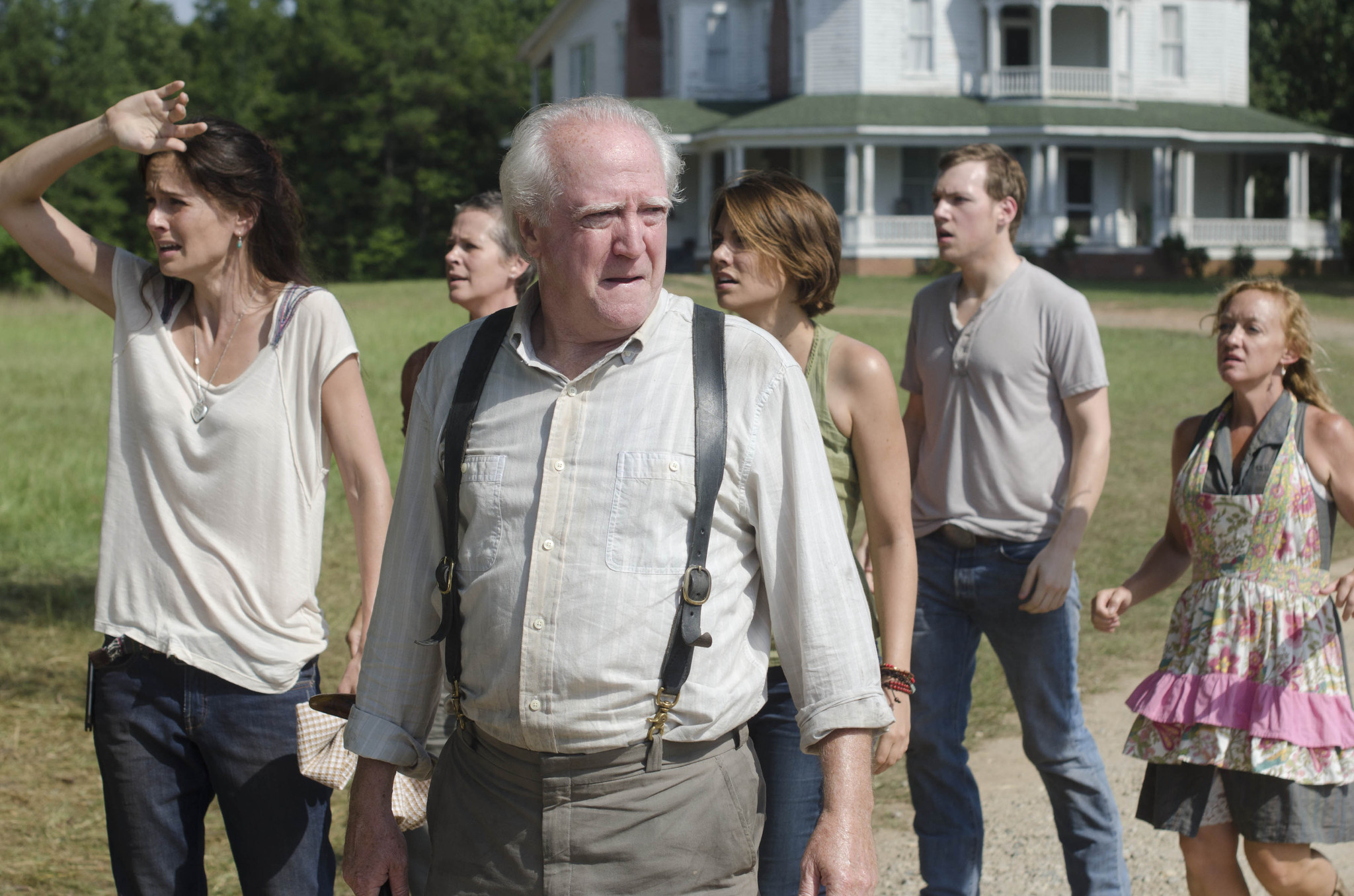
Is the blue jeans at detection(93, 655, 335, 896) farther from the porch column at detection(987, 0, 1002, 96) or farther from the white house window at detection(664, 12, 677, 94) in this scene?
the white house window at detection(664, 12, 677, 94)

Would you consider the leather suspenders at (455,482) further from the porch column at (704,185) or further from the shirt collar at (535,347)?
the porch column at (704,185)

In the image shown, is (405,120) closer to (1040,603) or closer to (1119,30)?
(1119,30)

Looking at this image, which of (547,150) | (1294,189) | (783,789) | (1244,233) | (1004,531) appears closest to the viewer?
(547,150)

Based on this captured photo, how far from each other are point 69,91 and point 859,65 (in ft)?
91.7

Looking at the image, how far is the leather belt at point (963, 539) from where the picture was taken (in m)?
4.21

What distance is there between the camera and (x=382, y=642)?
2.58 m

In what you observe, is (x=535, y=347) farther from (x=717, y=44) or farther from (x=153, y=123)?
(x=717, y=44)

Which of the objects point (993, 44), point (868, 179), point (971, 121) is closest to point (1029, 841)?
point (868, 179)

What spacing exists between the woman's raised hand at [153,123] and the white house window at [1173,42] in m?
39.1

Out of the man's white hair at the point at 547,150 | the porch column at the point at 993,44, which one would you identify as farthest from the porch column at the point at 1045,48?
the man's white hair at the point at 547,150

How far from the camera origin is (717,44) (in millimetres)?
38750

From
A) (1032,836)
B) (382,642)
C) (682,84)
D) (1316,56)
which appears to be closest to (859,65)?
(682,84)

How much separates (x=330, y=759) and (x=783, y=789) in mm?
1058

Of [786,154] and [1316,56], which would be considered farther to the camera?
[1316,56]
